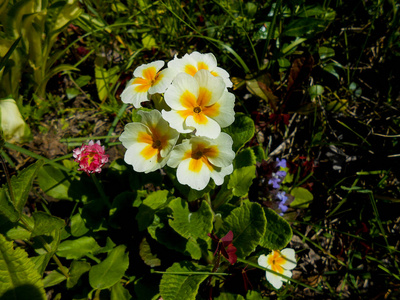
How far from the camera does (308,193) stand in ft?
9.35

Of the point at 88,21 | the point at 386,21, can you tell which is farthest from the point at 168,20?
the point at 386,21

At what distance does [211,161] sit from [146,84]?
0.65 m

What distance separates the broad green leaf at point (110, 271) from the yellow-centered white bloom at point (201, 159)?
1.13 m

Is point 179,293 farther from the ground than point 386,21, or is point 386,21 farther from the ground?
point 386,21

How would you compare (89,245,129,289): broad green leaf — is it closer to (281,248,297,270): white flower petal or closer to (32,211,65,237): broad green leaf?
(32,211,65,237): broad green leaf

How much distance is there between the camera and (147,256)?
253 cm

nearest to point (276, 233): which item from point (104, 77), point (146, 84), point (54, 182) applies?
point (146, 84)

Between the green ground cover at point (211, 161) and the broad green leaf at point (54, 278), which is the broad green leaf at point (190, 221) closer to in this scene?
the green ground cover at point (211, 161)

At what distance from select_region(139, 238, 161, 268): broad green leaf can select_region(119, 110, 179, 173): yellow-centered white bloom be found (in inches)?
A: 40.7

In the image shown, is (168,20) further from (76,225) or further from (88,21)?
(76,225)

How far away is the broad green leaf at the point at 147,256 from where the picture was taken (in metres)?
2.50

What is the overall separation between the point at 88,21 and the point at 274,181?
8.62 feet

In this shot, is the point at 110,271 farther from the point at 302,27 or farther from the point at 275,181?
the point at 302,27

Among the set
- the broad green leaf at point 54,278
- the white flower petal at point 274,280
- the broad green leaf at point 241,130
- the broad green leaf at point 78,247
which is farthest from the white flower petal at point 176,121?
the broad green leaf at point 54,278
